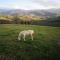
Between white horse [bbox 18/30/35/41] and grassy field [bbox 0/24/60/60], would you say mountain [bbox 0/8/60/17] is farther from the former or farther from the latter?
white horse [bbox 18/30/35/41]

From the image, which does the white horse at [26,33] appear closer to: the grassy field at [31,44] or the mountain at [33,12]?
the grassy field at [31,44]

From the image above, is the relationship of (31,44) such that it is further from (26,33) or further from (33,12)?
(33,12)

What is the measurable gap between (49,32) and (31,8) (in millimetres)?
967

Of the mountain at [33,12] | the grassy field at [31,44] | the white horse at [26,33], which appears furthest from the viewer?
the mountain at [33,12]

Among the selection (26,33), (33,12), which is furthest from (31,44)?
(33,12)

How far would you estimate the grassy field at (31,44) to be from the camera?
14.3 feet

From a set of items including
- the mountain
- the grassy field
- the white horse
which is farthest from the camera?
the mountain

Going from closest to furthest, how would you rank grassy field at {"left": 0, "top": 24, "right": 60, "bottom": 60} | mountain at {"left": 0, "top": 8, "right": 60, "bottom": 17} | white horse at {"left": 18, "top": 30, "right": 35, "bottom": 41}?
1. grassy field at {"left": 0, "top": 24, "right": 60, "bottom": 60}
2. white horse at {"left": 18, "top": 30, "right": 35, "bottom": 41}
3. mountain at {"left": 0, "top": 8, "right": 60, "bottom": 17}

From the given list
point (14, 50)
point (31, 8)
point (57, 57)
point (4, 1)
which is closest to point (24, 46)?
point (14, 50)

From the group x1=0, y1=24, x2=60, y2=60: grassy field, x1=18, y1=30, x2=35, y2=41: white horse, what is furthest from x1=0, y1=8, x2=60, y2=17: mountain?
x1=18, y1=30, x2=35, y2=41: white horse

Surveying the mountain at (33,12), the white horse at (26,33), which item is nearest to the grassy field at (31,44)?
the white horse at (26,33)

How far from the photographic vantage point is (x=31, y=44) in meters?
A: 4.49

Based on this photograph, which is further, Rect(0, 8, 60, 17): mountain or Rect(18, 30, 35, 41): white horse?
Rect(0, 8, 60, 17): mountain

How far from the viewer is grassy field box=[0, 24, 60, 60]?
436cm
